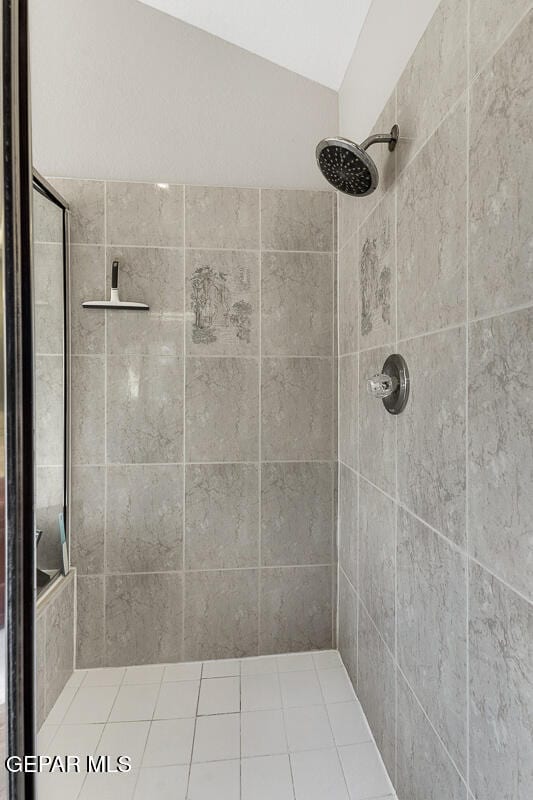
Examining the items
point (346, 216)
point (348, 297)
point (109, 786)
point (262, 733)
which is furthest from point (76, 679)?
point (346, 216)

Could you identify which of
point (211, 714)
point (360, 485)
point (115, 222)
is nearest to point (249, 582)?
point (211, 714)

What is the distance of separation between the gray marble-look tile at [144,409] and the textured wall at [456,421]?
734mm

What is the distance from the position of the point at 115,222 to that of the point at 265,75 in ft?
2.68

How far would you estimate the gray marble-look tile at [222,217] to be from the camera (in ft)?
5.07

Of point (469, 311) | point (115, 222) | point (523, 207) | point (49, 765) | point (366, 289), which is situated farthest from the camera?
point (115, 222)

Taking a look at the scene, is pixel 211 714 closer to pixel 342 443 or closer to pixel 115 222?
pixel 342 443

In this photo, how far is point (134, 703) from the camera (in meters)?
1.35

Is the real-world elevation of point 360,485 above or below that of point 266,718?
above

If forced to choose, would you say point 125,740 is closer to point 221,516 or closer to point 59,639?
point 59,639

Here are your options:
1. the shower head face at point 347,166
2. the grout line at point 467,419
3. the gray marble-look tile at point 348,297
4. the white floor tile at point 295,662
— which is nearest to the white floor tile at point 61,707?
the white floor tile at point 295,662

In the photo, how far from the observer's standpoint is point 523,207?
1.96ft

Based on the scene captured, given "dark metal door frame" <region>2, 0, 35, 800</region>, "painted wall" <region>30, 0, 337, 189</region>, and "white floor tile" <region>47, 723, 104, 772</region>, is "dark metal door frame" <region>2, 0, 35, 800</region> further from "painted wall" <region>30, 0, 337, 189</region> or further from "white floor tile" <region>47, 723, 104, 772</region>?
"painted wall" <region>30, 0, 337, 189</region>

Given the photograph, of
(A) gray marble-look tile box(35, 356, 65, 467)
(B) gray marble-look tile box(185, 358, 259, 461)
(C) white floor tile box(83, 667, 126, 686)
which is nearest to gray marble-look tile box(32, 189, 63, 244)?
(A) gray marble-look tile box(35, 356, 65, 467)

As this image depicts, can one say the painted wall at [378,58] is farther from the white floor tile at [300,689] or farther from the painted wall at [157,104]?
the white floor tile at [300,689]
